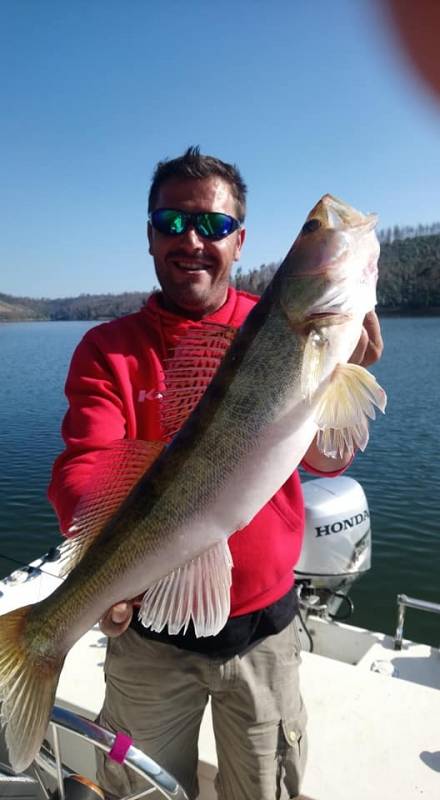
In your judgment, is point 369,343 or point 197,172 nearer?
point 369,343

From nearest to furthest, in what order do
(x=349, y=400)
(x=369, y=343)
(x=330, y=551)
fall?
(x=349, y=400), (x=369, y=343), (x=330, y=551)

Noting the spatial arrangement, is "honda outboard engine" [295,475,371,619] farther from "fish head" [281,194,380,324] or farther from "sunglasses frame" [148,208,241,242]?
"fish head" [281,194,380,324]

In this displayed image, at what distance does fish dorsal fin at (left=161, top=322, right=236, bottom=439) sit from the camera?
2.62 metres

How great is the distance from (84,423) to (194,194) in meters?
1.44

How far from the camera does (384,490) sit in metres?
15.6

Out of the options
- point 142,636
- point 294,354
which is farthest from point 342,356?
point 142,636

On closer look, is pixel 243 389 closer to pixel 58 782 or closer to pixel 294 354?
pixel 294 354

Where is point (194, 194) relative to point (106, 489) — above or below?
above

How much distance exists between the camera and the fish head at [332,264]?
7.82 ft

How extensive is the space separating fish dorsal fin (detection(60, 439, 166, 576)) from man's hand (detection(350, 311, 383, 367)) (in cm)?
107

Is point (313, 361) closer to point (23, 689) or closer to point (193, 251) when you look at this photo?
point (193, 251)

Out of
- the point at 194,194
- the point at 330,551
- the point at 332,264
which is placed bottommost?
the point at 330,551

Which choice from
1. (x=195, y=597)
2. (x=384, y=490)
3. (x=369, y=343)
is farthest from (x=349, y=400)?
(x=384, y=490)

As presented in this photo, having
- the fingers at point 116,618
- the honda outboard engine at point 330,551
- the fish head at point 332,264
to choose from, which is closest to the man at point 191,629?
the fingers at point 116,618
